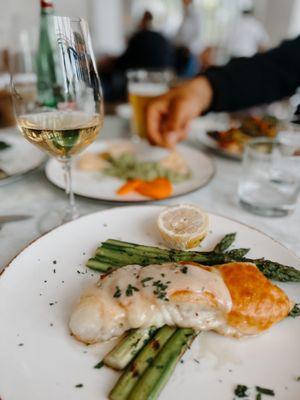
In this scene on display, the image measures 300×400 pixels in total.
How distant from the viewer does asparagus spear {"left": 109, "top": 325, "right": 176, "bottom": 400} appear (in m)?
0.70

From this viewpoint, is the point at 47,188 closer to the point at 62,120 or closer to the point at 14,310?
the point at 62,120

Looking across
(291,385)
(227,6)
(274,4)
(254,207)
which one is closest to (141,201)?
(254,207)

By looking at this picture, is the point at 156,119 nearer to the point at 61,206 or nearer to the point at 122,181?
the point at 122,181

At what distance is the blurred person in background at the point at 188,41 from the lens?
8.04m

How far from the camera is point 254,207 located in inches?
58.3

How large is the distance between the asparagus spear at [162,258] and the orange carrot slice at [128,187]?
0.47 metres

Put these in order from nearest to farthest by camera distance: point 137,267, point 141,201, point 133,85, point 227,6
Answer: point 137,267 → point 141,201 → point 133,85 → point 227,6

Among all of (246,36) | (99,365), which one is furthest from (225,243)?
(246,36)

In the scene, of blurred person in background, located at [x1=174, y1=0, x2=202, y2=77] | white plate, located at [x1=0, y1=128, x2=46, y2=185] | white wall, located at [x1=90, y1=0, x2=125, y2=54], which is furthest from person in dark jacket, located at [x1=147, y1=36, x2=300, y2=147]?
white wall, located at [x1=90, y1=0, x2=125, y2=54]

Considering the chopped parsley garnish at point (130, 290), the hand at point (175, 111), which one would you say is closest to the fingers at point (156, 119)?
the hand at point (175, 111)

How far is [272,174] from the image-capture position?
1712 millimetres

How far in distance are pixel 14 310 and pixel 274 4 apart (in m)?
12.4

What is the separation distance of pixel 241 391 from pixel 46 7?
2.05 metres

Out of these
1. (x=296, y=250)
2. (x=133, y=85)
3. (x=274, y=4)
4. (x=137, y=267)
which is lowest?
(x=296, y=250)
